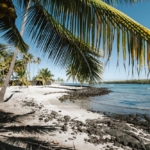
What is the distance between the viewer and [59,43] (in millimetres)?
2729

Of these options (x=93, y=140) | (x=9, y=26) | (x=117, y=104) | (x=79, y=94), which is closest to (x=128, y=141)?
(x=93, y=140)

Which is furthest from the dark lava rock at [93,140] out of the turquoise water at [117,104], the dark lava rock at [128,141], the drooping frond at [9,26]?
the drooping frond at [9,26]

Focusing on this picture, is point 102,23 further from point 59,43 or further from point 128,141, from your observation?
point 128,141

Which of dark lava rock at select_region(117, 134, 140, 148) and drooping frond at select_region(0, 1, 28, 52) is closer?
drooping frond at select_region(0, 1, 28, 52)

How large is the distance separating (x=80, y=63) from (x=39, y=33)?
0.87 m

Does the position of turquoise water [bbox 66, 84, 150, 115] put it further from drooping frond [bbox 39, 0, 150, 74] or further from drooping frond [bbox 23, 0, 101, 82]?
drooping frond [bbox 39, 0, 150, 74]

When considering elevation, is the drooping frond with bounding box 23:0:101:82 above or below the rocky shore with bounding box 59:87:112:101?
above

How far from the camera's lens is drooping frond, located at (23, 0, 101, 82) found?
8.36 ft

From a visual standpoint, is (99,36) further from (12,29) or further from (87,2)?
(12,29)

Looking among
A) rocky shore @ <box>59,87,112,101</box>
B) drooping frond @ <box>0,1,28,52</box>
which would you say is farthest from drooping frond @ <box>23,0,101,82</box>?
rocky shore @ <box>59,87,112,101</box>

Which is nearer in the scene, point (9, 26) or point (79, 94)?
point (9, 26)

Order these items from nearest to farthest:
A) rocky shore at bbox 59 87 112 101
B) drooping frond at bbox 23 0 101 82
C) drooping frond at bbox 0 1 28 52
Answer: drooping frond at bbox 0 1 28 52
drooping frond at bbox 23 0 101 82
rocky shore at bbox 59 87 112 101

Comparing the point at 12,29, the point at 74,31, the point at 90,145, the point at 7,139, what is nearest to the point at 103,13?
the point at 74,31

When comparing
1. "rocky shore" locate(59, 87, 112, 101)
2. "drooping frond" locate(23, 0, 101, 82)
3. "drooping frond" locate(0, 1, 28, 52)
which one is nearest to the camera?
"drooping frond" locate(0, 1, 28, 52)
